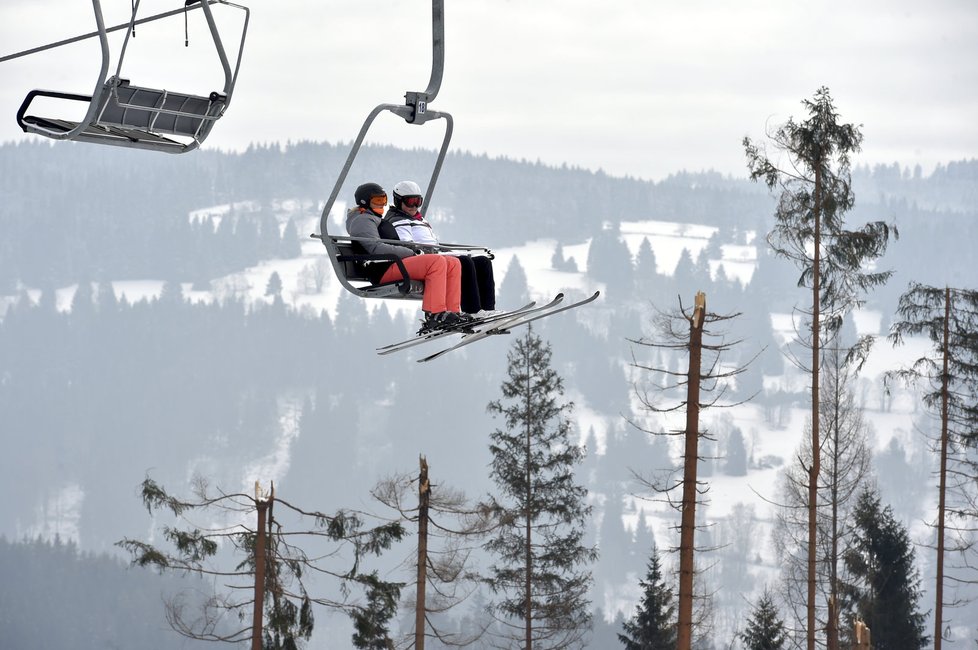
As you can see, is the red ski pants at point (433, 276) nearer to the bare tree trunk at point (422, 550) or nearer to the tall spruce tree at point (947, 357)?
the bare tree trunk at point (422, 550)

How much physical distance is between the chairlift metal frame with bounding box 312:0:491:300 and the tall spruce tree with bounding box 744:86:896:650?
14744 mm

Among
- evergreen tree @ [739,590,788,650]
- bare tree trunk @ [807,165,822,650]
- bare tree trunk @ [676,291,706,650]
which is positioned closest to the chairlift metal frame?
bare tree trunk @ [676,291,706,650]

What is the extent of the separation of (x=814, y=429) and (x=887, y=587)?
1225 centimetres

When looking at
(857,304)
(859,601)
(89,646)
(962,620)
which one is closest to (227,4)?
(857,304)

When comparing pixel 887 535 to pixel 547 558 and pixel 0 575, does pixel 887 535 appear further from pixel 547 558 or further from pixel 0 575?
pixel 0 575

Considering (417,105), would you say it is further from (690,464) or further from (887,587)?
(887,587)

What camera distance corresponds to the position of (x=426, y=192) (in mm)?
11727

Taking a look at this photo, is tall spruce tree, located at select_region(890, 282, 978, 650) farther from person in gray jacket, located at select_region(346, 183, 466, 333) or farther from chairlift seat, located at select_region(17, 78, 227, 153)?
chairlift seat, located at select_region(17, 78, 227, 153)

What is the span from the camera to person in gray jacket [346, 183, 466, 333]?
12008 mm

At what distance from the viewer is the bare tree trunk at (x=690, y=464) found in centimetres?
1908

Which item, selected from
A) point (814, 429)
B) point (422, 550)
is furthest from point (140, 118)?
point (814, 429)

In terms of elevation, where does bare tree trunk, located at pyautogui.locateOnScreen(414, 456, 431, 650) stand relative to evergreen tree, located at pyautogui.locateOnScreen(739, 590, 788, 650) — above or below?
above

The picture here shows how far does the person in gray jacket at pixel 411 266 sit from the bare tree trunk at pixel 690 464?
22.8 ft

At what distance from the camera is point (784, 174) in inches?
1107
